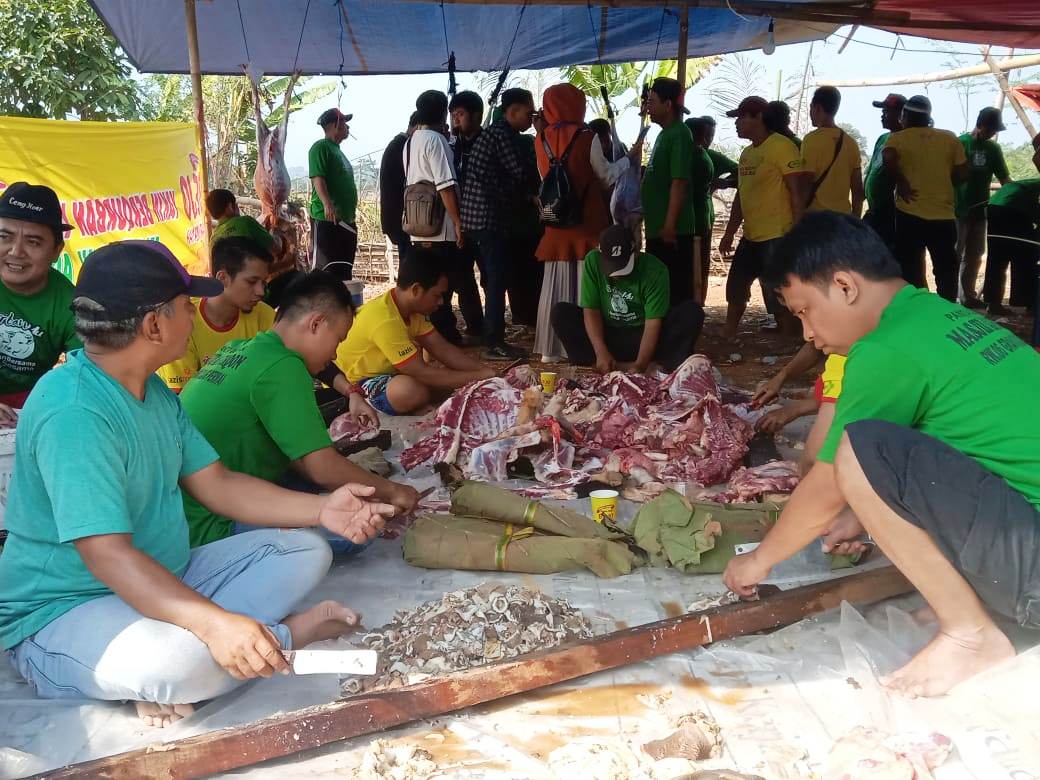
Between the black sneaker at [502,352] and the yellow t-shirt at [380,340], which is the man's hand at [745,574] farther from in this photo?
the black sneaker at [502,352]

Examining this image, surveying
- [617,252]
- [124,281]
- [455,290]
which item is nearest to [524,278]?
[455,290]

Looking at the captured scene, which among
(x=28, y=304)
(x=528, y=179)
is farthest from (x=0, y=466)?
(x=528, y=179)

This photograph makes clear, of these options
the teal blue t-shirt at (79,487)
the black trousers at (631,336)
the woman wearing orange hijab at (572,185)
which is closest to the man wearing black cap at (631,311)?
the black trousers at (631,336)

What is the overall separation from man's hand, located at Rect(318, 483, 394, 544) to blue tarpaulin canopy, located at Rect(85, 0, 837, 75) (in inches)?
229

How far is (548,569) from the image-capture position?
10.3 feet

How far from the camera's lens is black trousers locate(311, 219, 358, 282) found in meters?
7.87

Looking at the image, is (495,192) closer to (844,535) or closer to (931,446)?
(844,535)

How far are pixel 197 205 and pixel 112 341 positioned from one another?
416 cm

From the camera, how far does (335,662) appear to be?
2125mm

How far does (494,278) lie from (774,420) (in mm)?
3438

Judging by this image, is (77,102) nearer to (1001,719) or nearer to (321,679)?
(321,679)

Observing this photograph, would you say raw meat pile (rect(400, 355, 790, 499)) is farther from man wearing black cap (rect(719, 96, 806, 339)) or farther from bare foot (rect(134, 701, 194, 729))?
man wearing black cap (rect(719, 96, 806, 339))

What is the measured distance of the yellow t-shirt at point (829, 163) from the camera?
294 inches

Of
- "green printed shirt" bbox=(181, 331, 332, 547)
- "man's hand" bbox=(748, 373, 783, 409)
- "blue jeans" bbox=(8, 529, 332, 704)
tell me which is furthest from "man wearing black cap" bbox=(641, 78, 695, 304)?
"blue jeans" bbox=(8, 529, 332, 704)
